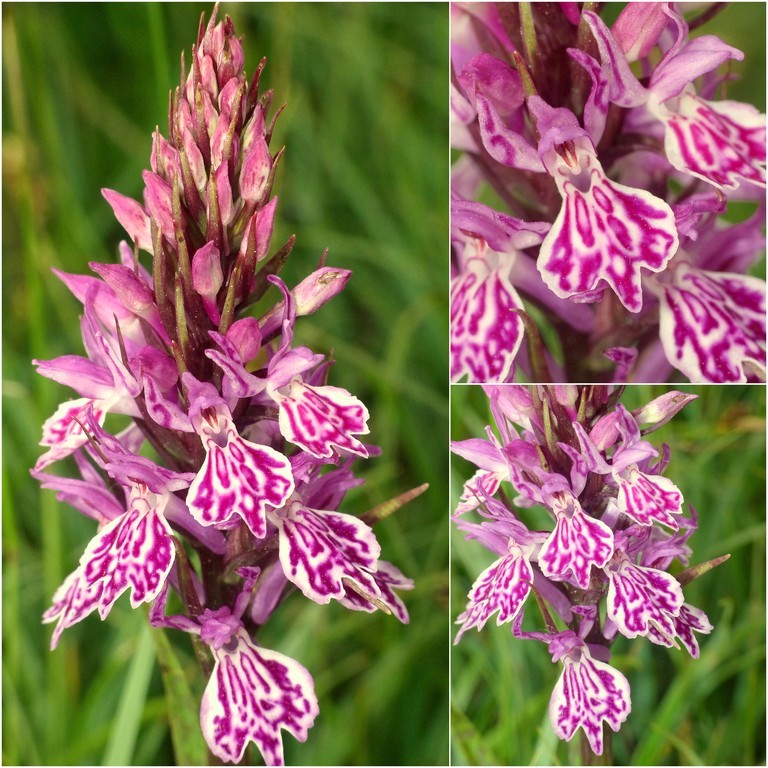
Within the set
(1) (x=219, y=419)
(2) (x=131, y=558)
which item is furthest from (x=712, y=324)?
(2) (x=131, y=558)

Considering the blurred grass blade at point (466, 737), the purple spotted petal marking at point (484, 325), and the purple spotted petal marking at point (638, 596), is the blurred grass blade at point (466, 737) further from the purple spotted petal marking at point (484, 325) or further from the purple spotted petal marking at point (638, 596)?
the purple spotted petal marking at point (484, 325)

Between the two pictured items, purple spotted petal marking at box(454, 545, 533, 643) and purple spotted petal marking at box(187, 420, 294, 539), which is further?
purple spotted petal marking at box(454, 545, 533, 643)

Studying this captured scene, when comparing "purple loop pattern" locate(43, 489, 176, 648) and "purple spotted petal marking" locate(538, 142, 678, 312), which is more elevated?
"purple spotted petal marking" locate(538, 142, 678, 312)

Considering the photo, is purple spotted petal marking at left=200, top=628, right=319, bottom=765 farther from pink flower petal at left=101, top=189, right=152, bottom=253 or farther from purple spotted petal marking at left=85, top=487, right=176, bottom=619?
pink flower petal at left=101, top=189, right=152, bottom=253

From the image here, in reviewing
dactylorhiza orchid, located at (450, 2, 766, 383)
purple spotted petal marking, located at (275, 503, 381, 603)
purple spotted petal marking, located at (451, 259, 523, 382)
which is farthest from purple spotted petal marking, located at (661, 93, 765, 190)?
purple spotted petal marking, located at (275, 503, 381, 603)

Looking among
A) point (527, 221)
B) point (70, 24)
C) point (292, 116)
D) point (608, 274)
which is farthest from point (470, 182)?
point (70, 24)

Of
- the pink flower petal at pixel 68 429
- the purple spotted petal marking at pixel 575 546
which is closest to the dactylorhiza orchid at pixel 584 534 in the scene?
the purple spotted petal marking at pixel 575 546

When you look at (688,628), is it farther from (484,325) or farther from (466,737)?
(484,325)
